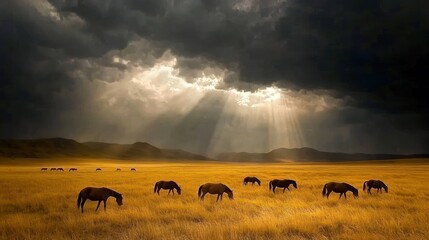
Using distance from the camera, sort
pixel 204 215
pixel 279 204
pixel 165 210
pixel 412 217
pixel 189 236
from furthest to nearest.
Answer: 1. pixel 279 204
2. pixel 165 210
3. pixel 204 215
4. pixel 412 217
5. pixel 189 236

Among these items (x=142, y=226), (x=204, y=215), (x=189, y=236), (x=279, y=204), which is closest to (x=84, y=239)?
(x=142, y=226)

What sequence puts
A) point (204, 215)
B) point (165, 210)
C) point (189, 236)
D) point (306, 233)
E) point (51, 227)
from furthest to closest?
point (165, 210) → point (204, 215) → point (51, 227) → point (306, 233) → point (189, 236)

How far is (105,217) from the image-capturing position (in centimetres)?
1555

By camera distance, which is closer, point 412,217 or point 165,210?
point 412,217

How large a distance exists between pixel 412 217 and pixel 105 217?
13477 millimetres

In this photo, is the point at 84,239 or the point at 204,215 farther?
the point at 204,215

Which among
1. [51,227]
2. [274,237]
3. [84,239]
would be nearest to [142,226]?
[84,239]

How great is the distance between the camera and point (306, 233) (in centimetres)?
1234

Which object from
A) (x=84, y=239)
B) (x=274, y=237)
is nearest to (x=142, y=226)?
(x=84, y=239)

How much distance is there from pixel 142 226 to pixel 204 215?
341 cm

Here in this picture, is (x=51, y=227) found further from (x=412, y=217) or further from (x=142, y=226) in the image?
(x=412, y=217)

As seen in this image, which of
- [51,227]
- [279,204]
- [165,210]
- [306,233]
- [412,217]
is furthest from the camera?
[279,204]

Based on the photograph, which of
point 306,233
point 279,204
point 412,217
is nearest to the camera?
point 306,233

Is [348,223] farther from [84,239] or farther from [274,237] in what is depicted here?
[84,239]
